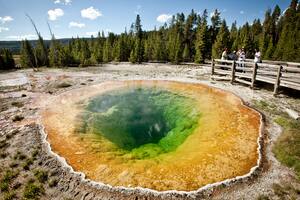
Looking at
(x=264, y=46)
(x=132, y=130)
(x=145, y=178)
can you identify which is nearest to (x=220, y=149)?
(x=145, y=178)

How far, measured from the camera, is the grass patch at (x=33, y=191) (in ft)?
18.6

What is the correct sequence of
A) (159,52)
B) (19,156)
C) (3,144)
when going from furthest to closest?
(159,52)
(3,144)
(19,156)

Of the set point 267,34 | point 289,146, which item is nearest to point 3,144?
point 289,146

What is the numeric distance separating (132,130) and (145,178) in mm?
5203

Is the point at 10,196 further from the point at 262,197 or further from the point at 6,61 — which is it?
the point at 6,61

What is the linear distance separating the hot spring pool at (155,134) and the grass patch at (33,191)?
1249mm

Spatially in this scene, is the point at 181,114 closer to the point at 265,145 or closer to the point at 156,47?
the point at 265,145

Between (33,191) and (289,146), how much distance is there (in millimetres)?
8371

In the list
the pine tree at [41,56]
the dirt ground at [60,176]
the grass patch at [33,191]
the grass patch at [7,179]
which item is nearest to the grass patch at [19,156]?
the dirt ground at [60,176]

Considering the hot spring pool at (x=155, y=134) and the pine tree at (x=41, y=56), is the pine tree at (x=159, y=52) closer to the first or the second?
the pine tree at (x=41, y=56)

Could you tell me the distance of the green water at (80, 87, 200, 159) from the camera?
9.91 meters

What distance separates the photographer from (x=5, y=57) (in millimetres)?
47875

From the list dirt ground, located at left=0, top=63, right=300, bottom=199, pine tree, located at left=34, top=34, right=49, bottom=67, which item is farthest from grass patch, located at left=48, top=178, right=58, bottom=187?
pine tree, located at left=34, top=34, right=49, bottom=67

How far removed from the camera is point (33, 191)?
5.81m
